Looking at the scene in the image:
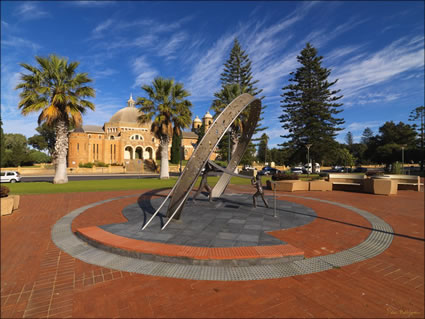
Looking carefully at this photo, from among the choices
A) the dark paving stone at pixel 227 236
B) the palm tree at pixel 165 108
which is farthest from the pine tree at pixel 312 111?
the dark paving stone at pixel 227 236

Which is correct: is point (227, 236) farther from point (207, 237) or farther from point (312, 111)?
point (312, 111)

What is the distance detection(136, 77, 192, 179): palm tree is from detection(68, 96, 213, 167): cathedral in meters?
31.6

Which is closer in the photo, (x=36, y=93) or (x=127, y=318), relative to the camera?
(x=127, y=318)

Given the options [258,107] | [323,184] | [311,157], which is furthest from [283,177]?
[311,157]

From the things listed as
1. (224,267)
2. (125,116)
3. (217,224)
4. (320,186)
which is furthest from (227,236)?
(125,116)

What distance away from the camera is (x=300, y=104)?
130 feet

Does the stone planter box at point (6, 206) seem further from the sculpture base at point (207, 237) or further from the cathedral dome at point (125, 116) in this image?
the cathedral dome at point (125, 116)

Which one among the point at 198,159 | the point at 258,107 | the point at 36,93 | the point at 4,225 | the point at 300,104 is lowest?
the point at 4,225

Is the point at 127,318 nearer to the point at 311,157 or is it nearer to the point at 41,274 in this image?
the point at 41,274

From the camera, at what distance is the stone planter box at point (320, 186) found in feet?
53.9

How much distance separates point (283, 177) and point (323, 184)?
2.94 metres

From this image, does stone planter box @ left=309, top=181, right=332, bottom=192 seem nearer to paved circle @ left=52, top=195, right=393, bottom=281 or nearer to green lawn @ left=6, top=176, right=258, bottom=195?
paved circle @ left=52, top=195, right=393, bottom=281

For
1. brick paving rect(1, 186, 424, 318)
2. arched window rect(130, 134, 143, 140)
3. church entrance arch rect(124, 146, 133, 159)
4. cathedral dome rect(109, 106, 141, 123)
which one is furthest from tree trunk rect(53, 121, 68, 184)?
cathedral dome rect(109, 106, 141, 123)

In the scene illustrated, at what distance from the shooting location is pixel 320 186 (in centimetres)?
1648
